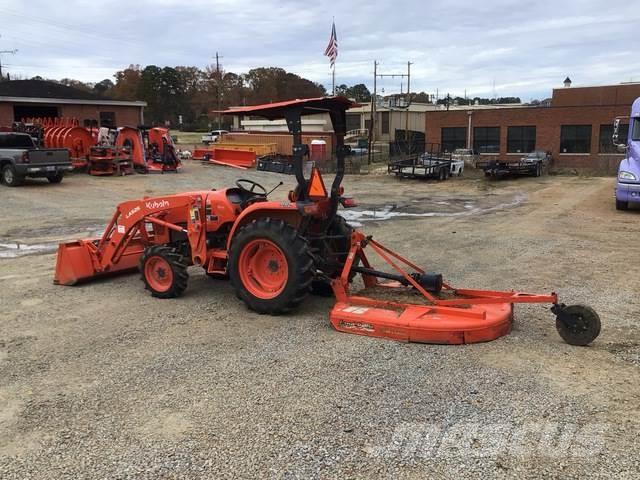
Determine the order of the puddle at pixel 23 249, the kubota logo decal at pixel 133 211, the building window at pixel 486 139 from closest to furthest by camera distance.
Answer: the kubota logo decal at pixel 133 211
the puddle at pixel 23 249
the building window at pixel 486 139

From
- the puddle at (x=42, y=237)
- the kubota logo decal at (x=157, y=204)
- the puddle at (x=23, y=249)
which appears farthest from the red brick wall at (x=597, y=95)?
the kubota logo decal at (x=157, y=204)

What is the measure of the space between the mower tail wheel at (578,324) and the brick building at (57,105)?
29091 millimetres

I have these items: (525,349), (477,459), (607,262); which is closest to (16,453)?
(477,459)

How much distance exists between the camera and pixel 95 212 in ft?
50.9

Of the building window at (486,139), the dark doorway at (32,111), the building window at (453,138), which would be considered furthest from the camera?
the building window at (453,138)

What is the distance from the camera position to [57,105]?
1273 inches

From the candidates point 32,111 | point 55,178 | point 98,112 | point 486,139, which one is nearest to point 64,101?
point 32,111

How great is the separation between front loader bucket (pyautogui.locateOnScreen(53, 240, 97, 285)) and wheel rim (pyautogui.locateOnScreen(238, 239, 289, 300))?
2.76 m

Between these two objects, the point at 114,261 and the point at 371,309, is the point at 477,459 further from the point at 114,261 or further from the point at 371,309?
the point at 114,261

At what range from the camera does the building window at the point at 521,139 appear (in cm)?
3672

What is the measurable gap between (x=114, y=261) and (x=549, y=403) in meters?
5.79

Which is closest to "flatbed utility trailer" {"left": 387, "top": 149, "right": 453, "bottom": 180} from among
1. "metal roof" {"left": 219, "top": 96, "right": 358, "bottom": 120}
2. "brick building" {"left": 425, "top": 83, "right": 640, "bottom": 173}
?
"brick building" {"left": 425, "top": 83, "right": 640, "bottom": 173}

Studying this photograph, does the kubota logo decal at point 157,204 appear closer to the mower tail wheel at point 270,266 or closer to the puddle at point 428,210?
the mower tail wheel at point 270,266

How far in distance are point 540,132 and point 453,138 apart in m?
5.69
